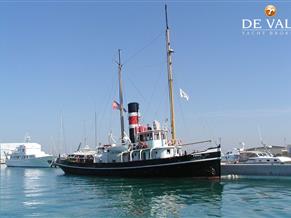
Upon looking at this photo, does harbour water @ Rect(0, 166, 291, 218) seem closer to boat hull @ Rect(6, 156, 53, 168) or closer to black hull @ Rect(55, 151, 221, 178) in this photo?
black hull @ Rect(55, 151, 221, 178)

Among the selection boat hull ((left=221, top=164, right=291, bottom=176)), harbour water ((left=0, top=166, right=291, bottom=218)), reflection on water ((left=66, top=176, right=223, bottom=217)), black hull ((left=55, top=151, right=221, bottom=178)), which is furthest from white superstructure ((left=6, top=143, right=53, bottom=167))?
harbour water ((left=0, top=166, right=291, bottom=218))

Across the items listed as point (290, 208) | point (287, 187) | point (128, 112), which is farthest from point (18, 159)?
point (290, 208)

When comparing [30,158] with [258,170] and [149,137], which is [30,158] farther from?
[258,170]

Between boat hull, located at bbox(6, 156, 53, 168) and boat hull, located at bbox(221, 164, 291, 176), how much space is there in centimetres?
7329

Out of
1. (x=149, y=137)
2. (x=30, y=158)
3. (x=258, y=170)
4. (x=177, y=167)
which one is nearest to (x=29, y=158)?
(x=30, y=158)

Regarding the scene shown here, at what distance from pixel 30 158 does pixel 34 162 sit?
2.87m

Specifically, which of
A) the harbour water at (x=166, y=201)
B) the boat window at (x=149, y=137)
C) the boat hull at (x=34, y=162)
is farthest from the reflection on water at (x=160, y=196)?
the boat hull at (x=34, y=162)

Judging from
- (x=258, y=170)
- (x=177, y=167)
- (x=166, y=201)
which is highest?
(x=177, y=167)

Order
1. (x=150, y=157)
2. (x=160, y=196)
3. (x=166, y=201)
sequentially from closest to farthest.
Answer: (x=166, y=201)
(x=160, y=196)
(x=150, y=157)

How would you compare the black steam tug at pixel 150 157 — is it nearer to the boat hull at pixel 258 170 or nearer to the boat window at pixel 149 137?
the boat window at pixel 149 137

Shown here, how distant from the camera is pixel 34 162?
382 feet

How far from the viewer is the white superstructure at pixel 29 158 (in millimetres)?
114438

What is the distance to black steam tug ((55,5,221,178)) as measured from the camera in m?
43.4

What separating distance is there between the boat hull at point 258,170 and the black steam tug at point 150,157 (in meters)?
4.95
